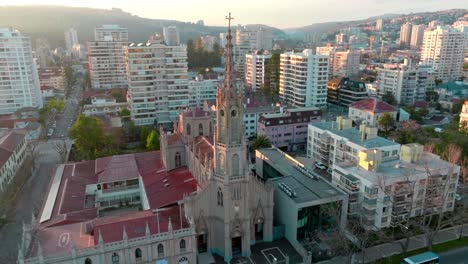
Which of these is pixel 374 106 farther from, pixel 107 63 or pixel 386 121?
pixel 107 63

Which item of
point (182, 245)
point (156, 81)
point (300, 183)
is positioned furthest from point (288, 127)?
point (182, 245)

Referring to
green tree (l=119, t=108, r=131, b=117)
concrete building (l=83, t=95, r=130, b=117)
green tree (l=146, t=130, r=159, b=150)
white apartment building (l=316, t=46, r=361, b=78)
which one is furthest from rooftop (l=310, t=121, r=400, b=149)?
white apartment building (l=316, t=46, r=361, b=78)

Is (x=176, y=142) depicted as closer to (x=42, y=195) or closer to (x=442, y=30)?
(x=42, y=195)

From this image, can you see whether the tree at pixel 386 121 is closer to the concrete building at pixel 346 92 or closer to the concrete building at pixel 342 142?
the concrete building at pixel 342 142

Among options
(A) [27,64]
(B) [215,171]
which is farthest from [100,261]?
(A) [27,64]

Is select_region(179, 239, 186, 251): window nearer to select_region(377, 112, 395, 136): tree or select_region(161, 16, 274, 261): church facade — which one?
select_region(161, 16, 274, 261): church facade

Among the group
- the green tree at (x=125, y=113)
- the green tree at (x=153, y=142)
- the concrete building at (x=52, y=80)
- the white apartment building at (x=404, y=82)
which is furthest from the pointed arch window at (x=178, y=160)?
the concrete building at (x=52, y=80)
